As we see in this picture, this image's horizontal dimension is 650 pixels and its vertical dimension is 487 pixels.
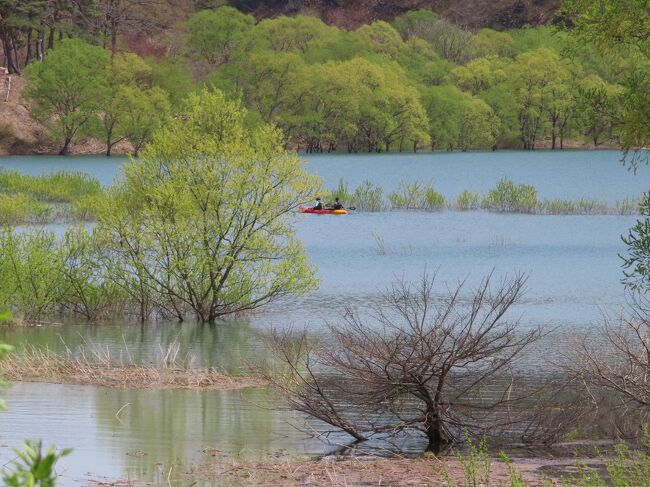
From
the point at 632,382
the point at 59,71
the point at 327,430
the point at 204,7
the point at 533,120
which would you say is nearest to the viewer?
the point at 632,382

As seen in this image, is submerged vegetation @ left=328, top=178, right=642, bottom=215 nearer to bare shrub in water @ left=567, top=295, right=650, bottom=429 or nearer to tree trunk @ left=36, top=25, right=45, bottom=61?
bare shrub in water @ left=567, top=295, right=650, bottom=429

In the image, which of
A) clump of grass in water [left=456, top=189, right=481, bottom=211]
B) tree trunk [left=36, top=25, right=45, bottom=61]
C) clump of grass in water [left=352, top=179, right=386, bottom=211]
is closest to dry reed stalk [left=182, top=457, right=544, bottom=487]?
clump of grass in water [left=352, top=179, right=386, bottom=211]

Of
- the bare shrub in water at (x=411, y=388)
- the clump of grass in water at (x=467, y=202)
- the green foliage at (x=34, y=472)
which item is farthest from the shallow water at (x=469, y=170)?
the green foliage at (x=34, y=472)

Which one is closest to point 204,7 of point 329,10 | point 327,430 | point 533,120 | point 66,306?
point 329,10

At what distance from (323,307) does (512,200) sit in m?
25.1

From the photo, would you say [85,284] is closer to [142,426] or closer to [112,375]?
[112,375]

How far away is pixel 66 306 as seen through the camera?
81.9ft

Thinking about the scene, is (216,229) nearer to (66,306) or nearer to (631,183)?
(66,306)

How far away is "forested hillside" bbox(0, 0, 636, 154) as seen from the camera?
9325 centimetres

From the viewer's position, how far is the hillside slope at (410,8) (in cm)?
17525

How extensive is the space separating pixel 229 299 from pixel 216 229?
1548 mm

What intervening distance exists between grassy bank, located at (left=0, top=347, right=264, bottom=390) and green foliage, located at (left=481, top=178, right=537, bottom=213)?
113ft

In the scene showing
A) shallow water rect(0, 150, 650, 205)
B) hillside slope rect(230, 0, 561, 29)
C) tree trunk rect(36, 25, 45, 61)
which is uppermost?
hillside slope rect(230, 0, 561, 29)

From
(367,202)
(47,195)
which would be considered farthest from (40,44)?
(367,202)
